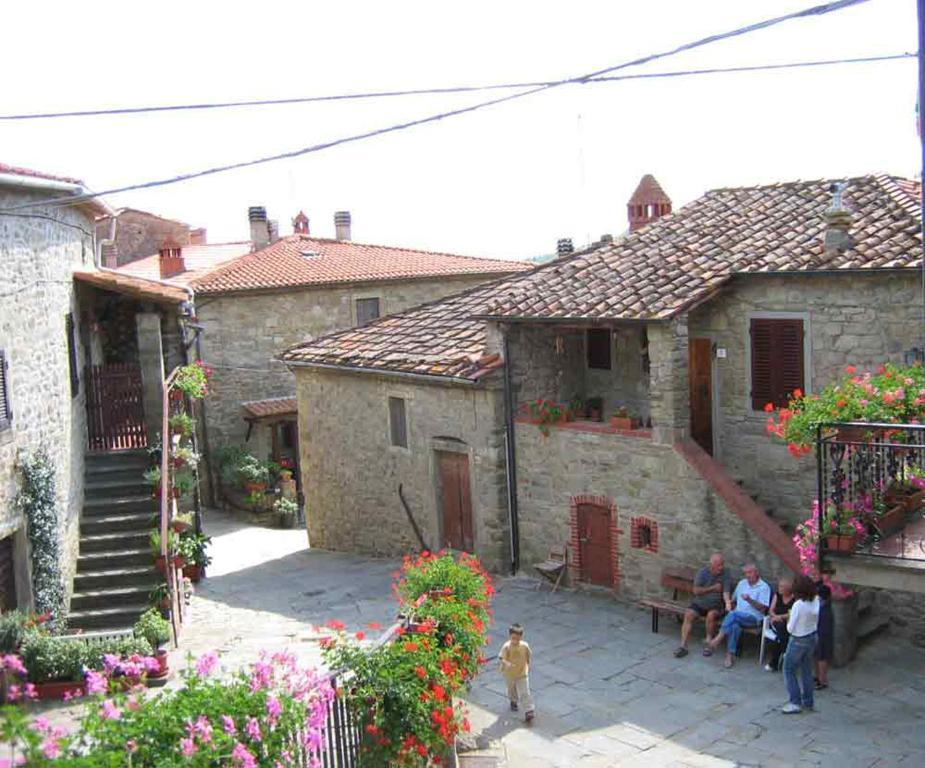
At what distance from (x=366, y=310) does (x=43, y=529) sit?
1898cm

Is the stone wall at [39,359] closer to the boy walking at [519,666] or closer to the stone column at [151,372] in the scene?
the stone column at [151,372]

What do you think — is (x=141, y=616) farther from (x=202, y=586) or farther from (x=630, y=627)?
(x=630, y=627)

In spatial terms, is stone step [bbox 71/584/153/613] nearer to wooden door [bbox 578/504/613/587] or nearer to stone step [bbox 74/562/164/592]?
stone step [bbox 74/562/164/592]

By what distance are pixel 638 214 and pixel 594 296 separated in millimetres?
7978

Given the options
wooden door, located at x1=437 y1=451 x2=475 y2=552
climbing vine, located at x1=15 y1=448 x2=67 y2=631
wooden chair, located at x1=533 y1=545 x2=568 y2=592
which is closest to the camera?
Result: climbing vine, located at x1=15 y1=448 x2=67 y2=631

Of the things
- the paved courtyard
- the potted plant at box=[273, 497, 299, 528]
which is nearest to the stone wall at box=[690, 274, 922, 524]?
the paved courtyard

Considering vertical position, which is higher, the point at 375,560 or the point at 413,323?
the point at 413,323

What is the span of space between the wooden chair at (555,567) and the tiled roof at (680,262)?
3053 mm

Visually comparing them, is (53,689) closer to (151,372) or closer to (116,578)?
(116,578)

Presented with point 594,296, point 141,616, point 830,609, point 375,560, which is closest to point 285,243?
point 375,560

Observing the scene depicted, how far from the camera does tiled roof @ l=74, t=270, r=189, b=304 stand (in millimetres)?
15211

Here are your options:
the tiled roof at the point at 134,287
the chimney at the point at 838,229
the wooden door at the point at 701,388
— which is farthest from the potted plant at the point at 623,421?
the tiled roof at the point at 134,287

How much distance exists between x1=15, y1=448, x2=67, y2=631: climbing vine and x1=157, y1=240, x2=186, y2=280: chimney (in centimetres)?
2083

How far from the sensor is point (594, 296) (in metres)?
15.1
